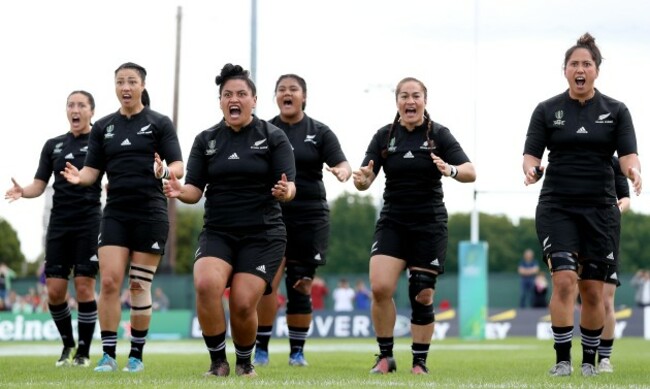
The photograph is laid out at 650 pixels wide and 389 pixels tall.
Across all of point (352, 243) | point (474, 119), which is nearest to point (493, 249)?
point (352, 243)

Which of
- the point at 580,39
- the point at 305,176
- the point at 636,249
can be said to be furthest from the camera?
the point at 636,249

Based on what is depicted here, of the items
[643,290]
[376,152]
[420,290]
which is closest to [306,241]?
[376,152]

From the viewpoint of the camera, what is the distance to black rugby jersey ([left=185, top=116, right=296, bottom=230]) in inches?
416

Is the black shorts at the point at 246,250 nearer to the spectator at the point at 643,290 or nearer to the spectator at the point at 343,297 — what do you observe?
the spectator at the point at 343,297

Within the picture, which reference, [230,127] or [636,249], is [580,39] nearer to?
[230,127]

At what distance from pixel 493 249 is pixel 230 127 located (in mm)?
80414

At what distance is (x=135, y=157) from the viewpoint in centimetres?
1201

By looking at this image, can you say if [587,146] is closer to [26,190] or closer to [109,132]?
[109,132]

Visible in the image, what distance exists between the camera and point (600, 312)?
37.5 ft

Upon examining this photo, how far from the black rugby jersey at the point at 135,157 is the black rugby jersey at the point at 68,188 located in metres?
1.18

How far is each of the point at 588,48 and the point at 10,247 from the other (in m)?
71.7

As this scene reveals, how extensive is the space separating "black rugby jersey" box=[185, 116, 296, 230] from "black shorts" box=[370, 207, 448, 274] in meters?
1.63

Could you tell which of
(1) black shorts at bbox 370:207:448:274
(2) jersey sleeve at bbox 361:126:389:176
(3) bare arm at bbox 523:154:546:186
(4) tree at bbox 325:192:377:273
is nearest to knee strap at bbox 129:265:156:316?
(1) black shorts at bbox 370:207:448:274

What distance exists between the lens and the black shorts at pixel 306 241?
43.8 feet
